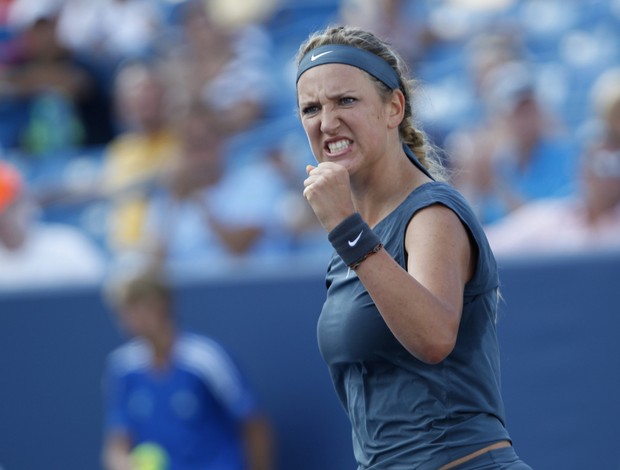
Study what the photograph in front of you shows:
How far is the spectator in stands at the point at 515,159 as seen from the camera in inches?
223

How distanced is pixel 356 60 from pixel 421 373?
705 millimetres

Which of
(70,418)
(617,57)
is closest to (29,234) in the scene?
(70,418)

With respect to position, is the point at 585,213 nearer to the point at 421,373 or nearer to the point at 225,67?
the point at 421,373

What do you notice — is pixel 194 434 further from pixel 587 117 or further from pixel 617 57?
pixel 617 57

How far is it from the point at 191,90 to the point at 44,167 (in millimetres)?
1711

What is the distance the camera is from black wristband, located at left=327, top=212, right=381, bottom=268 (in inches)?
85.7

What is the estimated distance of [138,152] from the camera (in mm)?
7109

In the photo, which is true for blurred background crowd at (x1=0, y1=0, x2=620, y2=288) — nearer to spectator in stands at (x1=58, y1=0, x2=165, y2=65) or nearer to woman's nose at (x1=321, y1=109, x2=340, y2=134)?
spectator in stands at (x1=58, y1=0, x2=165, y2=65)

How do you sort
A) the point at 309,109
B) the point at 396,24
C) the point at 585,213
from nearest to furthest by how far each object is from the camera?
the point at 309,109 → the point at 585,213 → the point at 396,24

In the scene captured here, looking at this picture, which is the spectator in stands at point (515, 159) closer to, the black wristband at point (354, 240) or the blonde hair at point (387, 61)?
the blonde hair at point (387, 61)

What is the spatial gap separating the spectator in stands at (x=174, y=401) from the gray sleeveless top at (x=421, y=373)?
260cm

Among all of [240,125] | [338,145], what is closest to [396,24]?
[240,125]

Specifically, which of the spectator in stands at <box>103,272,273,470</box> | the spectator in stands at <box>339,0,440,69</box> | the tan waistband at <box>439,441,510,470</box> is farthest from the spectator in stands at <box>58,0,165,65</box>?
the tan waistband at <box>439,441,510,470</box>

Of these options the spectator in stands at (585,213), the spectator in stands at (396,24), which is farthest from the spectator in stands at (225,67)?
the spectator in stands at (585,213)
